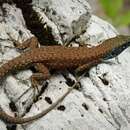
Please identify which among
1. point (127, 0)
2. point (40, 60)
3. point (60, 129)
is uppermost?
point (40, 60)

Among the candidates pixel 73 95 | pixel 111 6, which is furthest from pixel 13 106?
pixel 111 6

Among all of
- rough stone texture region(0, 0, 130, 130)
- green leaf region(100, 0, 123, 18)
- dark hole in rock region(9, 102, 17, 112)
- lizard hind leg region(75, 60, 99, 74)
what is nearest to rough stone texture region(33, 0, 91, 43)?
rough stone texture region(0, 0, 130, 130)

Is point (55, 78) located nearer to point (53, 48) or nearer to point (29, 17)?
point (53, 48)

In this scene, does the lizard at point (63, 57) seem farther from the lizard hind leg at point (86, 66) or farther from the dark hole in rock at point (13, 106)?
the dark hole in rock at point (13, 106)

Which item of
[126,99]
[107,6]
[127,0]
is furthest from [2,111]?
[127,0]

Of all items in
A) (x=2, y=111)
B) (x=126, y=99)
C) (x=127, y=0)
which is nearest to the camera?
(x=2, y=111)

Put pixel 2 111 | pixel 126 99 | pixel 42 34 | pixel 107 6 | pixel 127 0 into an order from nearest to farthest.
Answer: pixel 2 111 → pixel 126 99 → pixel 42 34 → pixel 107 6 → pixel 127 0

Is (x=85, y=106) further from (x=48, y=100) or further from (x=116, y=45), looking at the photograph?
(x=116, y=45)

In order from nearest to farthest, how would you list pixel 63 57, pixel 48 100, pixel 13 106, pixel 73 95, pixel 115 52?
pixel 13 106, pixel 48 100, pixel 73 95, pixel 63 57, pixel 115 52
